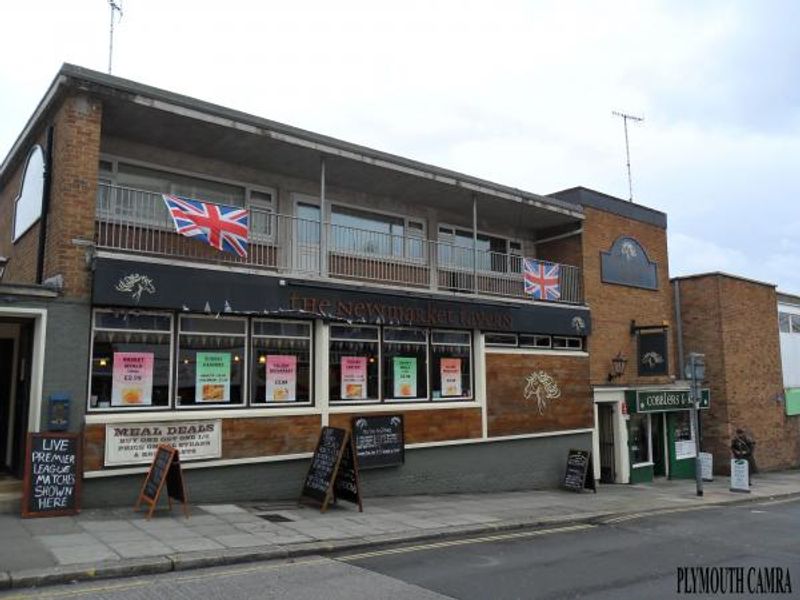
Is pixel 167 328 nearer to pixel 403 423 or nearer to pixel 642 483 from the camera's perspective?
pixel 403 423

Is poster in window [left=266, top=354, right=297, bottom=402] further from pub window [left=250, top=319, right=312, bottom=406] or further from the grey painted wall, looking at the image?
the grey painted wall

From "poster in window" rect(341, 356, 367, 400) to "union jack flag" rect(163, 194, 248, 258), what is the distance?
3.00 metres

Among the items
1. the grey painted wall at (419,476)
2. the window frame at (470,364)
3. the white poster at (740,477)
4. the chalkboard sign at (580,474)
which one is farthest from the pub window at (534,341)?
the white poster at (740,477)

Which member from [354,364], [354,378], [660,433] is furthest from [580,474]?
[354,364]

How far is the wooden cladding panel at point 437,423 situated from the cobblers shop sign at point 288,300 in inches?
70.1

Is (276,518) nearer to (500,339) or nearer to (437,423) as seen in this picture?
(437,423)

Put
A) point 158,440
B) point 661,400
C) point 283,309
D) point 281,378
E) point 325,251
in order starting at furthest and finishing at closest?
1. point 661,400
2. point 325,251
3. point 281,378
4. point 283,309
5. point 158,440

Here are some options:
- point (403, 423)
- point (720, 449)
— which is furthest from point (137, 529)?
point (720, 449)

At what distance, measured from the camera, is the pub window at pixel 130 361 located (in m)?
10.6

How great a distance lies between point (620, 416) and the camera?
1900 centimetres

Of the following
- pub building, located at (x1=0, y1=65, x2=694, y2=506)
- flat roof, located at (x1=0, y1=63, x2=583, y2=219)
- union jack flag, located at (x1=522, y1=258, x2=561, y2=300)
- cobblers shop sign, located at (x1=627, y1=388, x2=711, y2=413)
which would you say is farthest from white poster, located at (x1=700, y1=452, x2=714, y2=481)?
flat roof, located at (x1=0, y1=63, x2=583, y2=219)

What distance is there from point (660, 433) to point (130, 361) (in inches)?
627

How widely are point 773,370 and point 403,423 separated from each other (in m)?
17.0

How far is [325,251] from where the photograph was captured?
13906 millimetres
